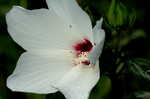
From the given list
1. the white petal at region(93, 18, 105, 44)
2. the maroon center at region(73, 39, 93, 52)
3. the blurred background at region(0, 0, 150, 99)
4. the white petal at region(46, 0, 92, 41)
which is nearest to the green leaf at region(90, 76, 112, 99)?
the blurred background at region(0, 0, 150, 99)

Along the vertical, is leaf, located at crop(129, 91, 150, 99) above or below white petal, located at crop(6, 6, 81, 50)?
below

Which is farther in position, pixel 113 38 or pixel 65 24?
pixel 113 38

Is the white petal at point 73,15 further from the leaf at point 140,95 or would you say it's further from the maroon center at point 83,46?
the leaf at point 140,95

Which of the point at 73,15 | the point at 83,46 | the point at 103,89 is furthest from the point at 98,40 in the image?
the point at 103,89

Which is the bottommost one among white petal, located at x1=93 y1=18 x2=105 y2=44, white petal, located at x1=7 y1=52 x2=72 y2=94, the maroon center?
white petal, located at x1=7 y1=52 x2=72 y2=94

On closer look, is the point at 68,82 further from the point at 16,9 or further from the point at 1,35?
the point at 1,35

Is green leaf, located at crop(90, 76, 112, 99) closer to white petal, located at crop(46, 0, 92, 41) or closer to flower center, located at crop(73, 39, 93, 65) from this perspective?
flower center, located at crop(73, 39, 93, 65)

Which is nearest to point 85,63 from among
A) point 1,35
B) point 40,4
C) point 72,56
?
point 72,56
